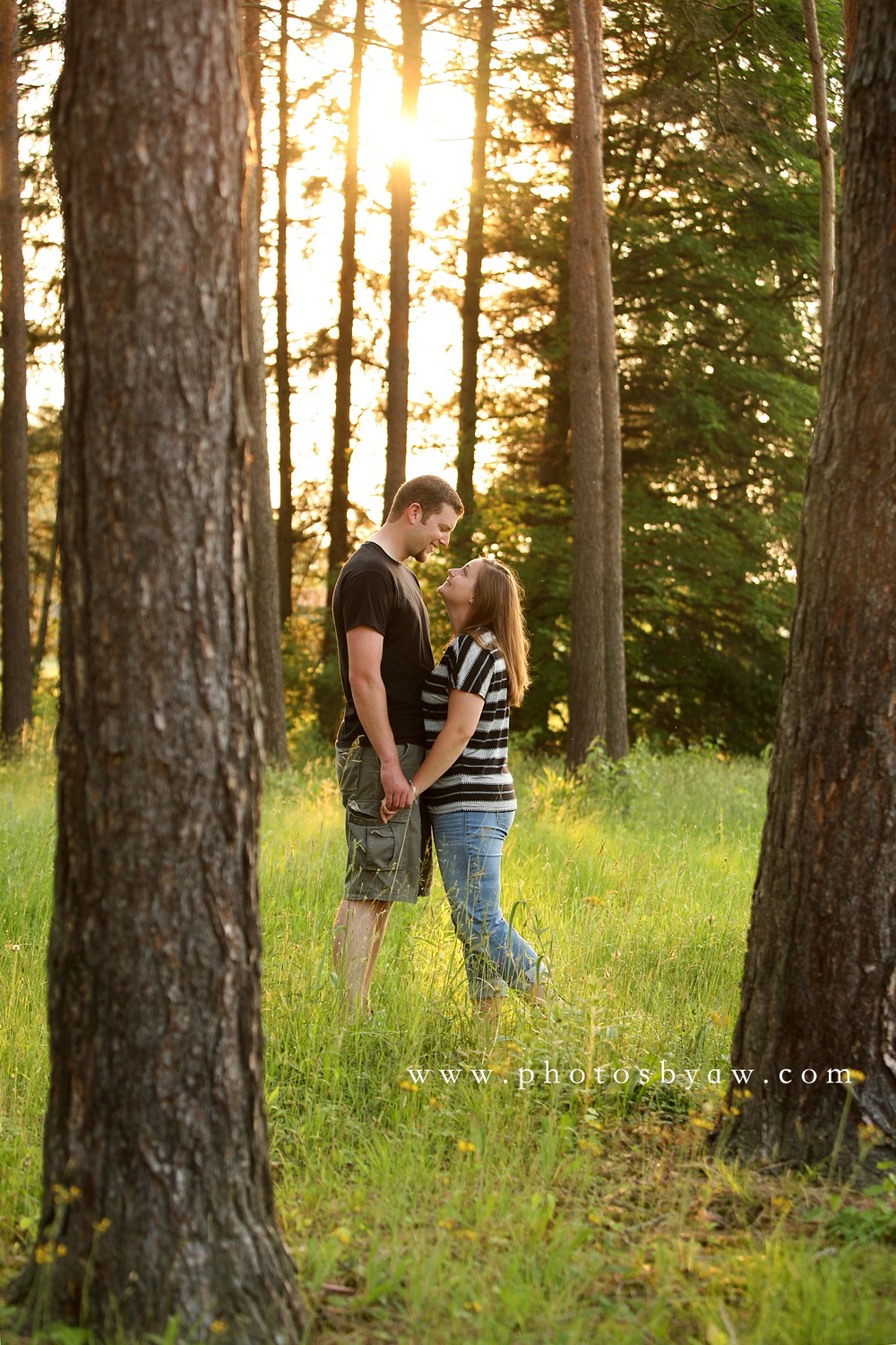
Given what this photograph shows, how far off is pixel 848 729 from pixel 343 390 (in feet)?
58.2

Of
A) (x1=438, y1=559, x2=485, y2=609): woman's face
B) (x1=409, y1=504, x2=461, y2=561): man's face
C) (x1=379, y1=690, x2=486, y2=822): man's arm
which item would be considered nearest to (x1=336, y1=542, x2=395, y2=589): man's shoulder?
(x1=409, y1=504, x2=461, y2=561): man's face

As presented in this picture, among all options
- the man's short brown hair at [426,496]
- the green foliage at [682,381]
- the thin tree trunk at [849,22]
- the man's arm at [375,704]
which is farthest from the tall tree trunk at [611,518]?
the man's arm at [375,704]

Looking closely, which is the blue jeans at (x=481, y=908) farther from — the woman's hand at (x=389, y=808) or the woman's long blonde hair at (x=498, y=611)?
the woman's long blonde hair at (x=498, y=611)

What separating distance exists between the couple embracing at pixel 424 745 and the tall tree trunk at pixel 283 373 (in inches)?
545

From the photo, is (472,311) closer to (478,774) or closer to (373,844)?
(478,774)

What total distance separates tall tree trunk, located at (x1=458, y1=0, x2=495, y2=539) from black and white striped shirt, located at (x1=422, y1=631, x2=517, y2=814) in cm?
1167

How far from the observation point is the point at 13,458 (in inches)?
531

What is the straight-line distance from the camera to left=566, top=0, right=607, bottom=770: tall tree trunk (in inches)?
415

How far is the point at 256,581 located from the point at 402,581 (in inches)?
307

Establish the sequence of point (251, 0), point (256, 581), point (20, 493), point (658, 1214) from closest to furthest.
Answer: point (658, 1214) → point (251, 0) → point (256, 581) → point (20, 493)

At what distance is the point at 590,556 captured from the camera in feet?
36.0

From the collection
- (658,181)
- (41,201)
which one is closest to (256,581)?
(41,201)

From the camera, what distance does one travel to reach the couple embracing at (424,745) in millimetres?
4242

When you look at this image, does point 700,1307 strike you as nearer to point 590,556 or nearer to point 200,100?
point 200,100
